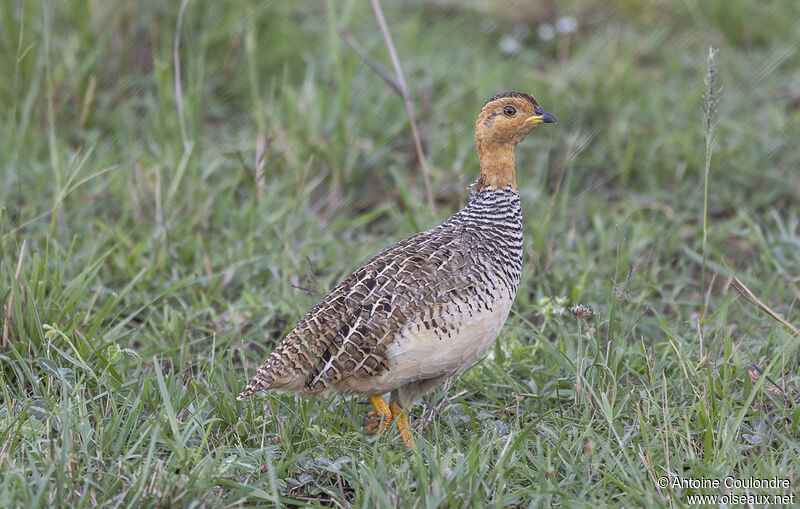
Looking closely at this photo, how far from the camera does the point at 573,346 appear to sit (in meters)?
4.49

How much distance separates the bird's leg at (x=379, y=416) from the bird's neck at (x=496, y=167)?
41.4 inches

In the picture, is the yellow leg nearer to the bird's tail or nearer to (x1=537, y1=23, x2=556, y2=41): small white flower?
the bird's tail

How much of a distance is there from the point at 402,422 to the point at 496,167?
4.00ft

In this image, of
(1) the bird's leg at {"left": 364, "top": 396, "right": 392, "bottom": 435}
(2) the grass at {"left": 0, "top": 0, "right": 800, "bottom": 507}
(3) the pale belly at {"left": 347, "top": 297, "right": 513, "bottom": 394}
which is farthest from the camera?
(1) the bird's leg at {"left": 364, "top": 396, "right": 392, "bottom": 435}

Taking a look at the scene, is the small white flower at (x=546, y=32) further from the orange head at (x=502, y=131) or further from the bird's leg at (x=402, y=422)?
the bird's leg at (x=402, y=422)

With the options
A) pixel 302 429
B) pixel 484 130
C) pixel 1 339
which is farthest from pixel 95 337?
pixel 484 130

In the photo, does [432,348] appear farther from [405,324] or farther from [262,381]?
[262,381]

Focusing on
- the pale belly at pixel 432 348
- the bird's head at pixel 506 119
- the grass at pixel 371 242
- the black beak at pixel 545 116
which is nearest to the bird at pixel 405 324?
the pale belly at pixel 432 348

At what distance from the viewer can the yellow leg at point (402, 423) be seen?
3.72 m

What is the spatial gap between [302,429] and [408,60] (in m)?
4.47

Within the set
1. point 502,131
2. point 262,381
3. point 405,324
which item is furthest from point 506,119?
point 262,381

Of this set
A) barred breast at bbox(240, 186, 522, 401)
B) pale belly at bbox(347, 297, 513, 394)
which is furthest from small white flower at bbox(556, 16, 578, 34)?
pale belly at bbox(347, 297, 513, 394)

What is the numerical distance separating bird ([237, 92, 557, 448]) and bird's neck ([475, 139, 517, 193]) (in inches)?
7.8

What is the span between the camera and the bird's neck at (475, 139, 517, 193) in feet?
13.7
